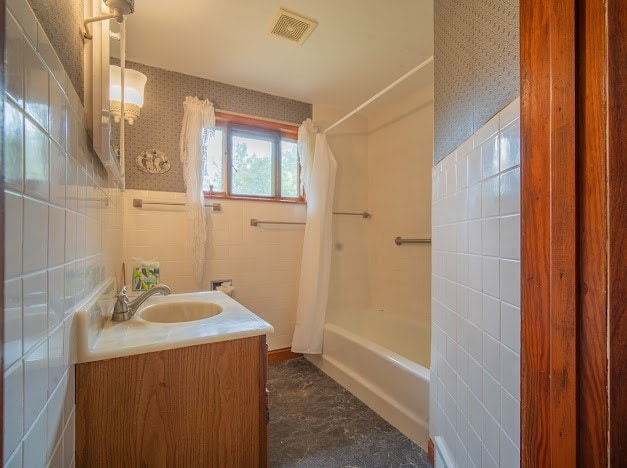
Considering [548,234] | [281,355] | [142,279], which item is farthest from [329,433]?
[548,234]

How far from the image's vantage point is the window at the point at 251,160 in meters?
2.19

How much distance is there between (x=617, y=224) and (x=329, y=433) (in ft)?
4.96

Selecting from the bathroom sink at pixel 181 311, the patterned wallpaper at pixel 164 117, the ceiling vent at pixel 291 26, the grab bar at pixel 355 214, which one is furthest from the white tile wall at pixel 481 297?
the patterned wallpaper at pixel 164 117

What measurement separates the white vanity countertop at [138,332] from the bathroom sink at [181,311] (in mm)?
203

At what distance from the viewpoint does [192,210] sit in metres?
1.97

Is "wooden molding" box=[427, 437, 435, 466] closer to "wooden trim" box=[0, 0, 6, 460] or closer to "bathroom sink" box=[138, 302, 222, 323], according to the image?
"bathroom sink" box=[138, 302, 222, 323]

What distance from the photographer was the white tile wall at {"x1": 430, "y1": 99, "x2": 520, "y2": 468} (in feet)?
2.12

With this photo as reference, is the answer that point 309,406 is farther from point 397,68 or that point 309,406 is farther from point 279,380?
point 397,68

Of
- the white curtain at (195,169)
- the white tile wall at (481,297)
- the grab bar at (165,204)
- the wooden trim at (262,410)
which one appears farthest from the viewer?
the white curtain at (195,169)

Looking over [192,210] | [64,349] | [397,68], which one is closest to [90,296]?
[64,349]

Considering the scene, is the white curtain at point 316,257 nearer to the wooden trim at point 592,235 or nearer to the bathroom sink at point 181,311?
the bathroom sink at point 181,311

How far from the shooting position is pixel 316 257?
2227 millimetres

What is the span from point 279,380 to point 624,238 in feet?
6.57

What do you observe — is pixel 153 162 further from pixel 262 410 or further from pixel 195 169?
pixel 262 410
